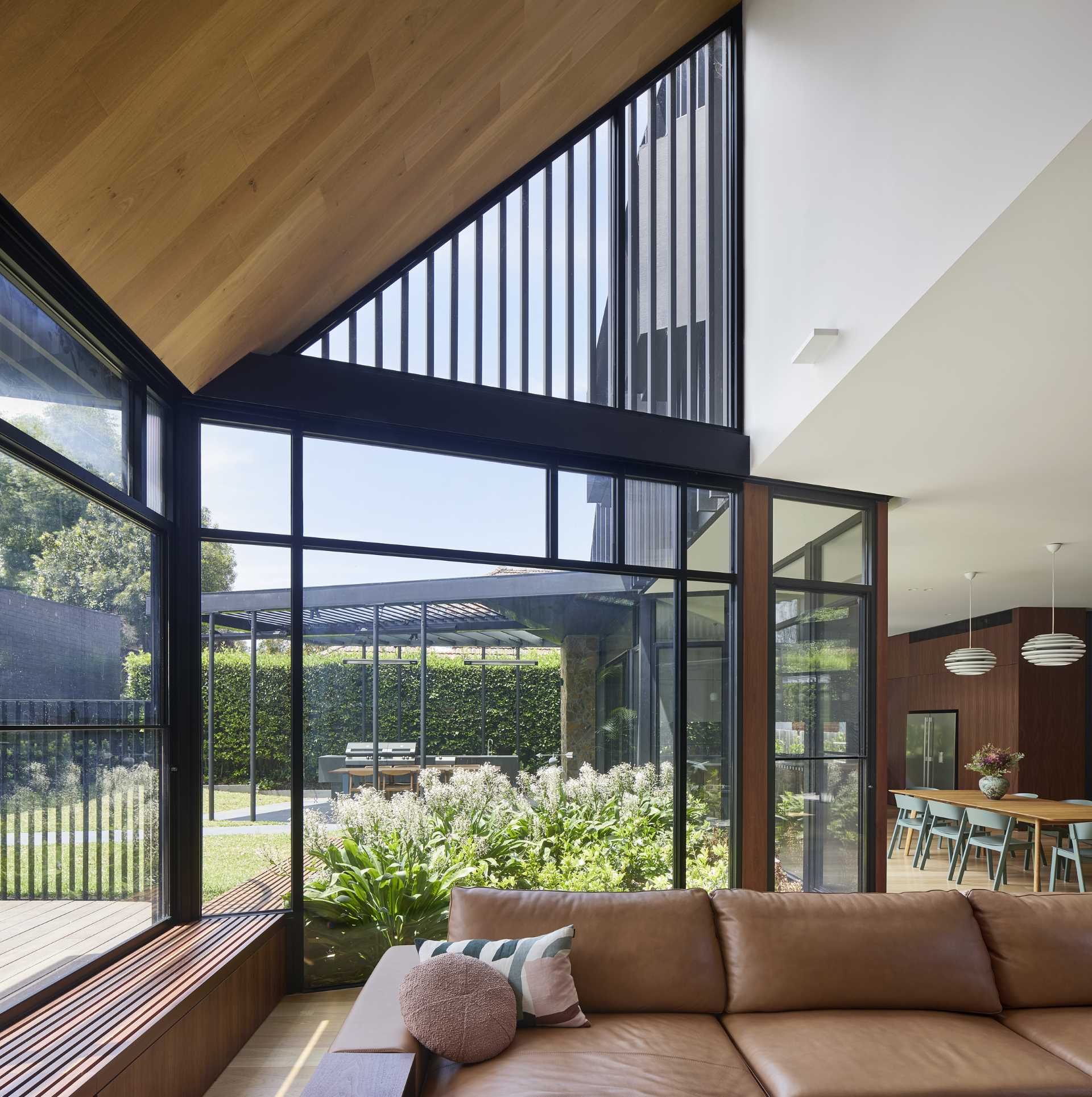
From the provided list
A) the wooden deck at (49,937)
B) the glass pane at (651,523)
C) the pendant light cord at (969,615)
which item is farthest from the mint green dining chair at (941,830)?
the wooden deck at (49,937)

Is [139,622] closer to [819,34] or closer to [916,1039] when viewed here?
[916,1039]

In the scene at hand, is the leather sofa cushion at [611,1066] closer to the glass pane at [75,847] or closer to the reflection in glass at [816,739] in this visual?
the glass pane at [75,847]

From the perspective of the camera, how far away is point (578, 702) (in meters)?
4.86

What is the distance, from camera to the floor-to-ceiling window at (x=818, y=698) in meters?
5.33

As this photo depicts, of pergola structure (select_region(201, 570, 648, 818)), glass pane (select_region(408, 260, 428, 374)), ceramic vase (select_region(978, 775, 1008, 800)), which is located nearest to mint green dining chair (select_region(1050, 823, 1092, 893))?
ceramic vase (select_region(978, 775, 1008, 800))

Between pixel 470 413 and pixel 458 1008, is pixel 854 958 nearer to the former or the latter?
pixel 458 1008

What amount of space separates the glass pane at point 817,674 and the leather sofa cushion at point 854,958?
2222mm

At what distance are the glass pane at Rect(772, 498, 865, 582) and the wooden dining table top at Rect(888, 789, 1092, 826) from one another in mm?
2933

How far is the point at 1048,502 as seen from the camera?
226 inches

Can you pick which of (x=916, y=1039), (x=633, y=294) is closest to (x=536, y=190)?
(x=633, y=294)

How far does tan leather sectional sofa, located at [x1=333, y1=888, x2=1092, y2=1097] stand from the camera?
2.46 meters

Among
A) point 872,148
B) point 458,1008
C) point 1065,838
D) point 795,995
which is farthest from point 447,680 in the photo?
point 1065,838

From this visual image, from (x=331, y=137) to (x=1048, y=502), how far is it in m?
5.07

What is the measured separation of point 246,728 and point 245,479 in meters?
1.18
